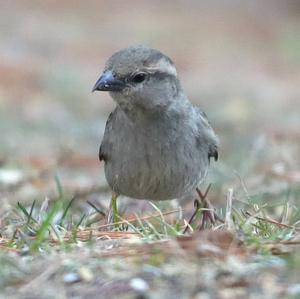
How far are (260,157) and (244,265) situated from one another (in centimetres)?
557

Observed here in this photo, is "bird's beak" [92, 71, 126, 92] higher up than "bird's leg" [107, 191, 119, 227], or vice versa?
"bird's beak" [92, 71, 126, 92]

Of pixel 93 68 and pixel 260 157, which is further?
pixel 93 68

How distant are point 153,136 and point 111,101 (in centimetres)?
757

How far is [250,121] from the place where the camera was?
12.7 meters

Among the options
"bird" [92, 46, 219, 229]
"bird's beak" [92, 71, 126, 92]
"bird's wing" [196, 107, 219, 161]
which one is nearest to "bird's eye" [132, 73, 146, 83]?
"bird" [92, 46, 219, 229]

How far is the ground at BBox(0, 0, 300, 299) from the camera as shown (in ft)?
14.9

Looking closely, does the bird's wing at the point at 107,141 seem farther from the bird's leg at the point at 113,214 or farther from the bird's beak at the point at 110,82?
the bird's beak at the point at 110,82

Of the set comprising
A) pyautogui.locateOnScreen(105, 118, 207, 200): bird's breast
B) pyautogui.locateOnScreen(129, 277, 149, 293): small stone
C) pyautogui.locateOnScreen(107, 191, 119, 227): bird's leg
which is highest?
pyautogui.locateOnScreen(105, 118, 207, 200): bird's breast

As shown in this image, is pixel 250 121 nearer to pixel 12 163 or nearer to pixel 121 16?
pixel 12 163

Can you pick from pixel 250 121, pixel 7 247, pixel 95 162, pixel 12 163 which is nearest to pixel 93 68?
pixel 250 121

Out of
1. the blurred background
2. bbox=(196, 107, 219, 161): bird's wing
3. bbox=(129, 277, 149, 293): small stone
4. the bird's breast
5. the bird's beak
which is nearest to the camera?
bbox=(129, 277, 149, 293): small stone

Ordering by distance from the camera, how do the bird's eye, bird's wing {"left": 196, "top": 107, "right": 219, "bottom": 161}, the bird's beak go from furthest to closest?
bird's wing {"left": 196, "top": 107, "right": 219, "bottom": 161} < the bird's eye < the bird's beak

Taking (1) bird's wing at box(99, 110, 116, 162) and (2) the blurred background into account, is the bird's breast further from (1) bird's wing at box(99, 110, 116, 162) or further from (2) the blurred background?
(2) the blurred background

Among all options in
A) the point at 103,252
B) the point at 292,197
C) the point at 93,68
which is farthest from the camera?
the point at 93,68
